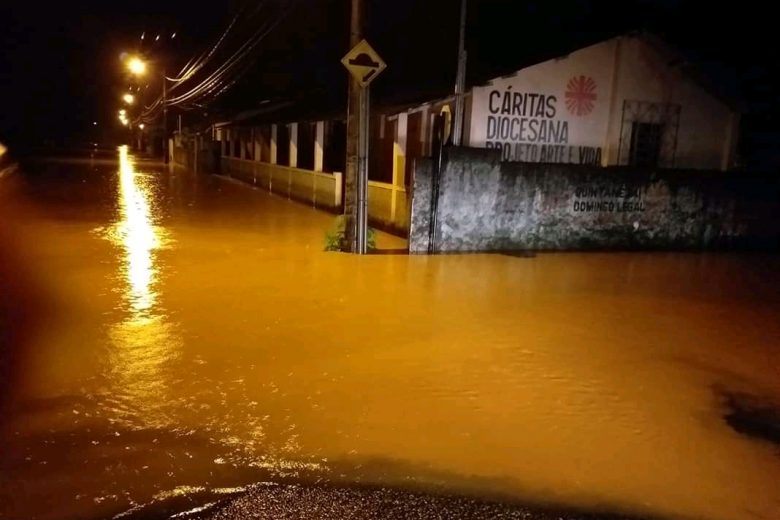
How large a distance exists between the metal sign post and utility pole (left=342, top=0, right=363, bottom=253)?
23mm

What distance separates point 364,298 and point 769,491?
5.19 meters

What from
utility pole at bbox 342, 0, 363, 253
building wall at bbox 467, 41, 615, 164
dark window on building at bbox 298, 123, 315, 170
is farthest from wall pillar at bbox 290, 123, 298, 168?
utility pole at bbox 342, 0, 363, 253

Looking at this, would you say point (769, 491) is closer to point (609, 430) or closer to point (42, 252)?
point (609, 430)

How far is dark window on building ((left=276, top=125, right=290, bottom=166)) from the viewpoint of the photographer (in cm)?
2771

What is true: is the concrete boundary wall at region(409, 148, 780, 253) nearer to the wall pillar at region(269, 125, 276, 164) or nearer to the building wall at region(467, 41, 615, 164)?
the building wall at region(467, 41, 615, 164)

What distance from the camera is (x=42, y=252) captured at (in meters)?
10.9

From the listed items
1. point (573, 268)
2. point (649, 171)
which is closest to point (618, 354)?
point (573, 268)

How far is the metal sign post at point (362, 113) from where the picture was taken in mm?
10797

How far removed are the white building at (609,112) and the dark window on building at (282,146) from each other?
14231 millimetres

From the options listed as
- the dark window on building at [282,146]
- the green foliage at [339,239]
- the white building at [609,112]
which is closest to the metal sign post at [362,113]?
the green foliage at [339,239]

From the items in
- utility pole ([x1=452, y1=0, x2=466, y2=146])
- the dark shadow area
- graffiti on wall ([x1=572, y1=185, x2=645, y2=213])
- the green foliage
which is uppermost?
utility pole ([x1=452, y1=0, x2=466, y2=146])

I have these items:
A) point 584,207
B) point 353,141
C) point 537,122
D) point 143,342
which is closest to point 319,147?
point 537,122

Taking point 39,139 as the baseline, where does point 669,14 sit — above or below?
above

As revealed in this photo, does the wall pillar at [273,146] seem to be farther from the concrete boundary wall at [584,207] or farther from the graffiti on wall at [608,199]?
the graffiti on wall at [608,199]
